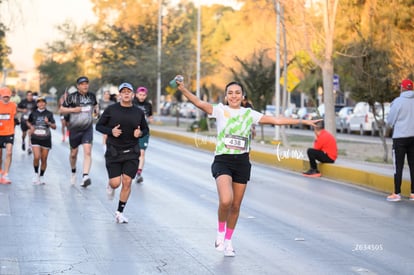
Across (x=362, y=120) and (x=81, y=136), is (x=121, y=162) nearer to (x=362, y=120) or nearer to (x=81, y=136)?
(x=81, y=136)

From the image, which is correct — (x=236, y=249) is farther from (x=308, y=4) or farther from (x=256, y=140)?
(x=256, y=140)

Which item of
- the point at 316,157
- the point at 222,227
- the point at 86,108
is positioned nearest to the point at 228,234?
the point at 222,227

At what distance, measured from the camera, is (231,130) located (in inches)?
359

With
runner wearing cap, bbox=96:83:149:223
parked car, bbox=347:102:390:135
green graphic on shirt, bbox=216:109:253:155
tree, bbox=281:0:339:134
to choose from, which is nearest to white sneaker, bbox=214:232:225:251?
green graphic on shirt, bbox=216:109:253:155

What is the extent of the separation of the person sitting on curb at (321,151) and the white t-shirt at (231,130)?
10207 millimetres

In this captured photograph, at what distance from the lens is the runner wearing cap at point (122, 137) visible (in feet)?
37.7

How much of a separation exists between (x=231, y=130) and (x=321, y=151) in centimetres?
1052

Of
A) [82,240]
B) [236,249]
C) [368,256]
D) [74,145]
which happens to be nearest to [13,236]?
[82,240]

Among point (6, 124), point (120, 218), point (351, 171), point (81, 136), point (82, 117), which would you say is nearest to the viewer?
point (120, 218)

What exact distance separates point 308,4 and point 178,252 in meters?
21.8

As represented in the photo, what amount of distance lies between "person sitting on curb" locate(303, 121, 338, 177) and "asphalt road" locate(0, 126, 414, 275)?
1.87 m

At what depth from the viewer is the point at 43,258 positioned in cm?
848

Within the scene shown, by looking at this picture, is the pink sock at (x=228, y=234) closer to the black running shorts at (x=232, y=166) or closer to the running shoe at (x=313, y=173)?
the black running shorts at (x=232, y=166)

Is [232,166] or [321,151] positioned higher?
[232,166]
